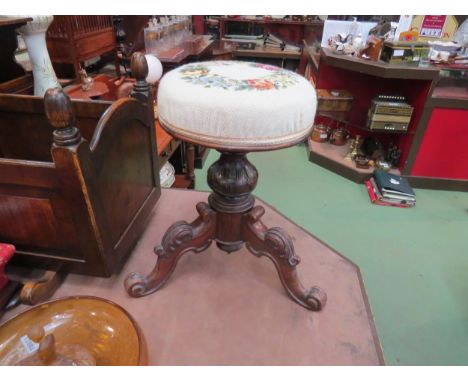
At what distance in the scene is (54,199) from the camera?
26.6 inches

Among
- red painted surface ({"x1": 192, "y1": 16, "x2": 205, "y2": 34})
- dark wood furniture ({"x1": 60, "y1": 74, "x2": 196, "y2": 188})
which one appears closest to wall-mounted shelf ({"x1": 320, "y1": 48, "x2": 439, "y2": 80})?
dark wood furniture ({"x1": 60, "y1": 74, "x2": 196, "y2": 188})

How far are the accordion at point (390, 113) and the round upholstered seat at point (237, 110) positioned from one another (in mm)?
1674

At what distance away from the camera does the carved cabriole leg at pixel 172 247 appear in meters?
A: 0.83

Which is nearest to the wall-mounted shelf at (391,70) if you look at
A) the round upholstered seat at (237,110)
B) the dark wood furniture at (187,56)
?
the dark wood furniture at (187,56)

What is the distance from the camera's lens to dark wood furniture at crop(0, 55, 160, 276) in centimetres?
62

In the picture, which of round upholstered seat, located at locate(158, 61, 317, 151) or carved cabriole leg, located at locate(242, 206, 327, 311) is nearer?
round upholstered seat, located at locate(158, 61, 317, 151)

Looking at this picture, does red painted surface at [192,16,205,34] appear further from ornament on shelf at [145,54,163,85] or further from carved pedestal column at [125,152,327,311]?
carved pedestal column at [125,152,327,311]

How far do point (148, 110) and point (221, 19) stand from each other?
308cm

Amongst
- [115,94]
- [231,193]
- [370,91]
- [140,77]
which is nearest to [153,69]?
[115,94]

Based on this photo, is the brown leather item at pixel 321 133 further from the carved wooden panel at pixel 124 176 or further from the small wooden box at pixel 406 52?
the carved wooden panel at pixel 124 176

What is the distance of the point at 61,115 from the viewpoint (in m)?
0.53

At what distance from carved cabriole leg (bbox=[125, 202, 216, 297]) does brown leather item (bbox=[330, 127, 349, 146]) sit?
6.54 ft

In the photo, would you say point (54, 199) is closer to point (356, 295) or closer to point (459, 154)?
point (356, 295)

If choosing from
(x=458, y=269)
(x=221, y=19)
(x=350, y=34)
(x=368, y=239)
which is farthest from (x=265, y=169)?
(x=221, y=19)
